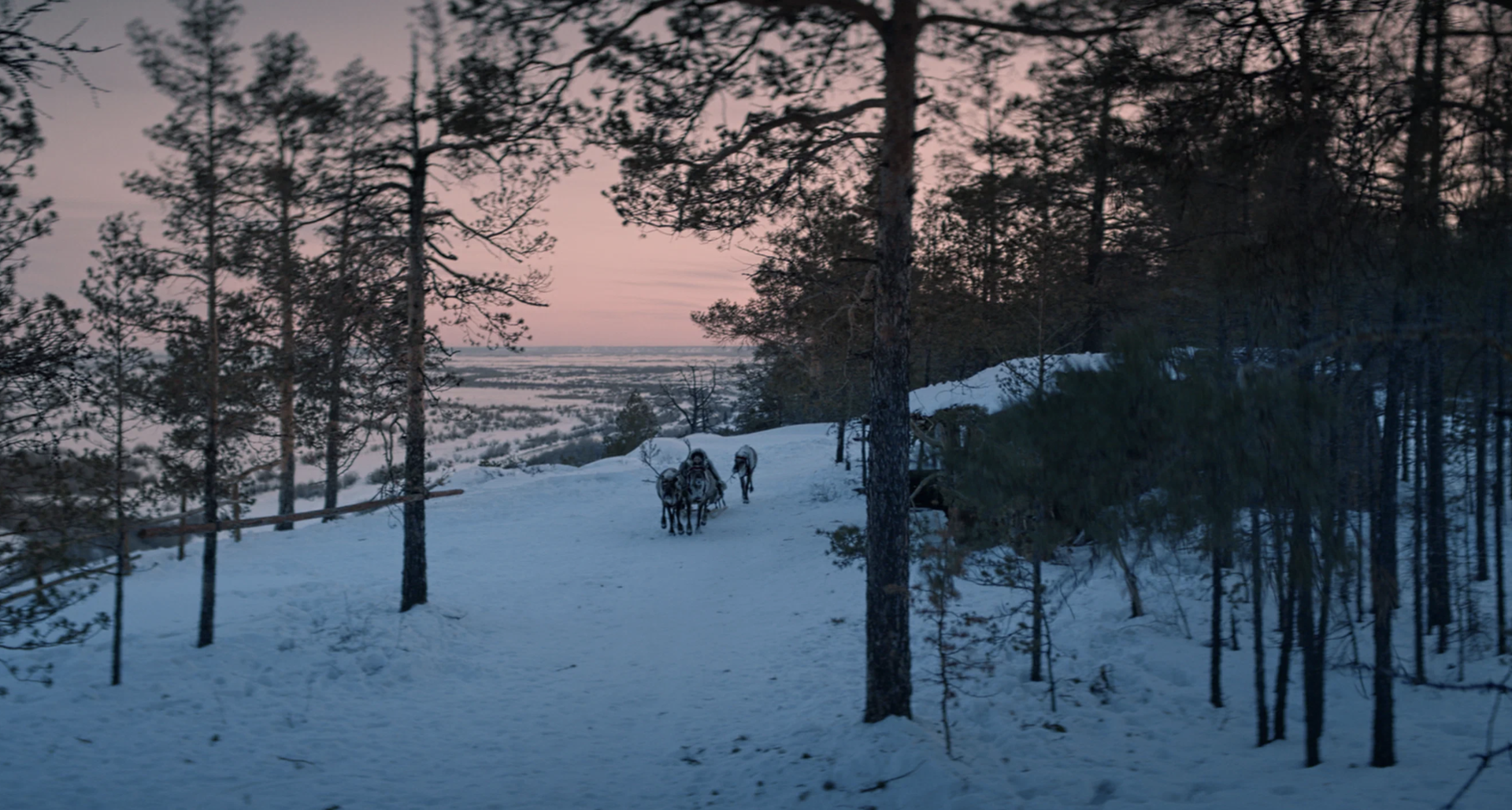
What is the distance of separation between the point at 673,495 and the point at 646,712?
9.41m

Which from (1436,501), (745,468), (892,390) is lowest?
(745,468)

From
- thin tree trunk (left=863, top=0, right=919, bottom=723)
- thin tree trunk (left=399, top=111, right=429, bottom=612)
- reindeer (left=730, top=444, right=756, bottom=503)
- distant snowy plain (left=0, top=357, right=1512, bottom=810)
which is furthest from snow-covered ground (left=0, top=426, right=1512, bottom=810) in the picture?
reindeer (left=730, top=444, right=756, bottom=503)

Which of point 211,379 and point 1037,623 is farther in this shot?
point 211,379

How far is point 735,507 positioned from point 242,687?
517 inches

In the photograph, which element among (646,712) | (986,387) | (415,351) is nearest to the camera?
(646,712)

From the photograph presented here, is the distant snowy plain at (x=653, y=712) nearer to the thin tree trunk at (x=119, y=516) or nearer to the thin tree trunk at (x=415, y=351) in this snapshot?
the thin tree trunk at (x=119, y=516)

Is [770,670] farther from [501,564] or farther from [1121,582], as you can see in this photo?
[501,564]

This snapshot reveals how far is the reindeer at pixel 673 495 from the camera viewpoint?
17.5 m

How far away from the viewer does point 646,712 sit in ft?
27.1

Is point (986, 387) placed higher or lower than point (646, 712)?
higher

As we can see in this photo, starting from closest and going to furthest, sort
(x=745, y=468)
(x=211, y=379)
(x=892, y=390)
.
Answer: (x=892, y=390)
(x=211, y=379)
(x=745, y=468)

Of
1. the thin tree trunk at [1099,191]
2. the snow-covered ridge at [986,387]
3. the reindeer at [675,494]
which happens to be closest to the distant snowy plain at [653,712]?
the thin tree trunk at [1099,191]

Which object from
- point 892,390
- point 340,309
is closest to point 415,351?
point 340,309

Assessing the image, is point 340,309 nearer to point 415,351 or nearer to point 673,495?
point 415,351
